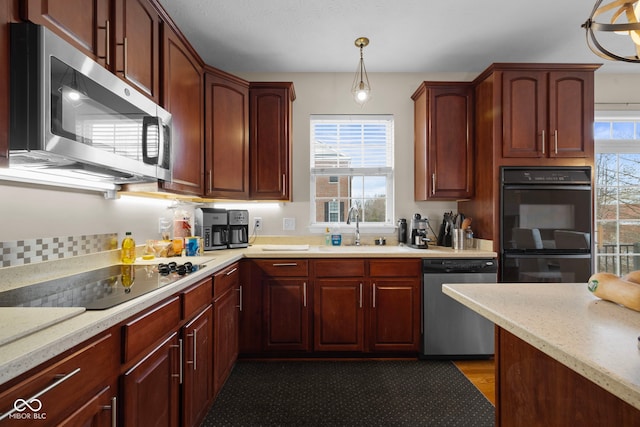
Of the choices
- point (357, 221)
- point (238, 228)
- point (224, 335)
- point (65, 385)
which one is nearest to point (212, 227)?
point (238, 228)

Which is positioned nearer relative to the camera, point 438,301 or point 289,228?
point 438,301

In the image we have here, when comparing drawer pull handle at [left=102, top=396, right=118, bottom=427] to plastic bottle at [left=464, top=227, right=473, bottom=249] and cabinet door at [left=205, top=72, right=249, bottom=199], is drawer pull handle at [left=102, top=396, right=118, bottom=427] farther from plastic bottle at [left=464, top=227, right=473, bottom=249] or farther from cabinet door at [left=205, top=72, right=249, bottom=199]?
plastic bottle at [left=464, top=227, right=473, bottom=249]

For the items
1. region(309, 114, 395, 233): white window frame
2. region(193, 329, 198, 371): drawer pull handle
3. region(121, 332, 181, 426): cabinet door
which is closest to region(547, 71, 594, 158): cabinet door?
region(309, 114, 395, 233): white window frame

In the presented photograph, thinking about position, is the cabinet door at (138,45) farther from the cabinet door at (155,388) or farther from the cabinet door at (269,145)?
the cabinet door at (155,388)

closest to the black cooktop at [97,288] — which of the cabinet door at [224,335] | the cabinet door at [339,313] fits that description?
the cabinet door at [224,335]

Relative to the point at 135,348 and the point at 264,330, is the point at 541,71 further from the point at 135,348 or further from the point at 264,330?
the point at 135,348

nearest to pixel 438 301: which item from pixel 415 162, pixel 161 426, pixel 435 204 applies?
pixel 435 204

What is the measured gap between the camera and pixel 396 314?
8.30 ft

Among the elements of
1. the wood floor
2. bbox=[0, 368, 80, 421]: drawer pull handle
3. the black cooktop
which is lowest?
the wood floor

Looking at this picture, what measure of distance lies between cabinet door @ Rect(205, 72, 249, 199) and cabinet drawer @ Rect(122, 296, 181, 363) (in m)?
1.28

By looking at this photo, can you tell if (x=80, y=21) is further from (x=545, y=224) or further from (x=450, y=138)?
(x=545, y=224)

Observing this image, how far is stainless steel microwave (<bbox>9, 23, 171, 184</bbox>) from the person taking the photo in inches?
39.6

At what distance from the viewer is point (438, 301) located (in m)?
2.50

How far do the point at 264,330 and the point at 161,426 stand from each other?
1.25 m
